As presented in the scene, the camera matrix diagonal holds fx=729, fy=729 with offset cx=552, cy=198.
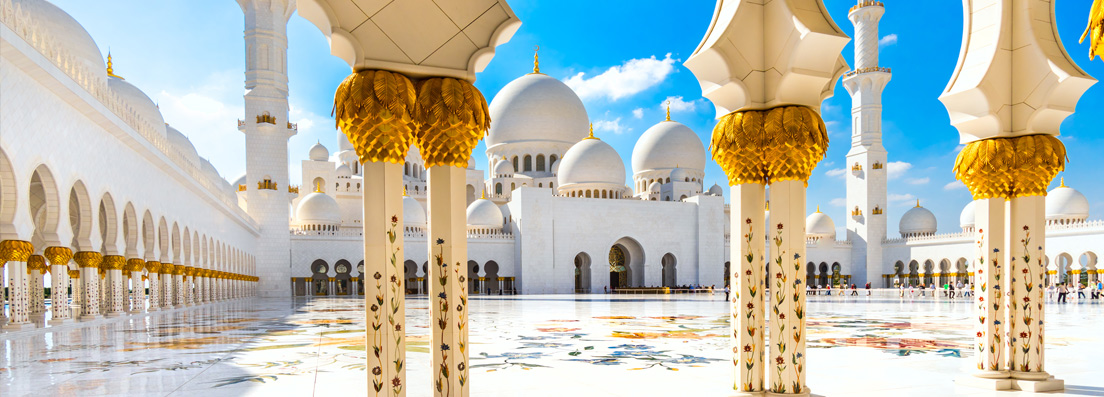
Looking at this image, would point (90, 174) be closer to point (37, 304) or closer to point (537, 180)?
point (37, 304)

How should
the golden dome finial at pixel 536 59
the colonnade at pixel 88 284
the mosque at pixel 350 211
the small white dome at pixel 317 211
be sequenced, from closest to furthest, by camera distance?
the colonnade at pixel 88 284 < the mosque at pixel 350 211 < the small white dome at pixel 317 211 < the golden dome finial at pixel 536 59

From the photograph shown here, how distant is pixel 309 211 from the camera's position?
26.4 meters

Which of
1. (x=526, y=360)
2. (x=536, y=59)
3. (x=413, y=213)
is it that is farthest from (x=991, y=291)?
(x=536, y=59)

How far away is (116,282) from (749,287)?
11.5 meters

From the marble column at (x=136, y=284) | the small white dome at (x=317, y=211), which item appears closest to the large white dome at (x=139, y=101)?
the marble column at (x=136, y=284)

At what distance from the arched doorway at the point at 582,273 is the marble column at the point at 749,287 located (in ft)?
77.2

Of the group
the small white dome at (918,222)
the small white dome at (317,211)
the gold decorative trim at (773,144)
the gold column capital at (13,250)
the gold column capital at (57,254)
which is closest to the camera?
the gold decorative trim at (773,144)

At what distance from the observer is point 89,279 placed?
10.4 m

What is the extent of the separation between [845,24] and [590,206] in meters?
11.3

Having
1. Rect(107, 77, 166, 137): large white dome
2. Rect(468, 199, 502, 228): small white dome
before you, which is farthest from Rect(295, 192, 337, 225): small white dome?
Rect(107, 77, 166, 137): large white dome

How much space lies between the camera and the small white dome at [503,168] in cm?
3052

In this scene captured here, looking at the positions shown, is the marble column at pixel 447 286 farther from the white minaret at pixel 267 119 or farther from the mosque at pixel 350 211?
the white minaret at pixel 267 119

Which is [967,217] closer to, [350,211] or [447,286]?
[350,211]

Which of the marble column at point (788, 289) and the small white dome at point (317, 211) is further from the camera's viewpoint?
the small white dome at point (317, 211)
